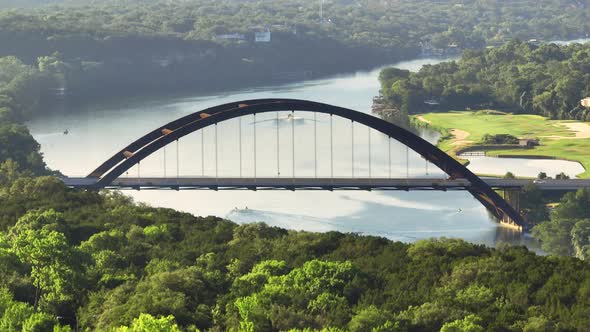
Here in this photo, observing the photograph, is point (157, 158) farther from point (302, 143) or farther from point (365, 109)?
point (365, 109)

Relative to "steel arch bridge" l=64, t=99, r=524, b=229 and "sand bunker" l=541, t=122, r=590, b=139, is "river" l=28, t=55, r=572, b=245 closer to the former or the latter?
"steel arch bridge" l=64, t=99, r=524, b=229

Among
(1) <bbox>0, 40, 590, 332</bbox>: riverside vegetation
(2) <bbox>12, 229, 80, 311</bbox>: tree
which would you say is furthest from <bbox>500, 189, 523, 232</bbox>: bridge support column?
(2) <bbox>12, 229, 80, 311</bbox>: tree

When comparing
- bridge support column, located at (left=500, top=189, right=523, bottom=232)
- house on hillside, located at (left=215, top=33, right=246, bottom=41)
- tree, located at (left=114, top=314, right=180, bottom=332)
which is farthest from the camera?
house on hillside, located at (left=215, top=33, right=246, bottom=41)

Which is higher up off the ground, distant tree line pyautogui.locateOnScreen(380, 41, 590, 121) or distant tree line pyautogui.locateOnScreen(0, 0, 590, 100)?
distant tree line pyautogui.locateOnScreen(0, 0, 590, 100)

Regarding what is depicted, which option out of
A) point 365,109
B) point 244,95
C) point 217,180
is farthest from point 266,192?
point 244,95

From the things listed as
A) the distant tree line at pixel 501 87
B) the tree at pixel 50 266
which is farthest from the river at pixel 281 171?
the tree at pixel 50 266

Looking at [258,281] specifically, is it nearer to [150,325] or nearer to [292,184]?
[150,325]

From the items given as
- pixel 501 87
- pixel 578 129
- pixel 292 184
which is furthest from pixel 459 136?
pixel 292 184
